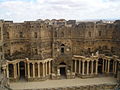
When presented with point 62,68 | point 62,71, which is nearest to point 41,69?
point 62,68

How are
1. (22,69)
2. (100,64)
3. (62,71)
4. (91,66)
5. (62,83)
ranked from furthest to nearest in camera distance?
(100,64) < (62,71) < (22,69) < (91,66) < (62,83)

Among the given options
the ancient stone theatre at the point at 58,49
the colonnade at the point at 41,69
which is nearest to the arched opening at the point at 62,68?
the ancient stone theatre at the point at 58,49

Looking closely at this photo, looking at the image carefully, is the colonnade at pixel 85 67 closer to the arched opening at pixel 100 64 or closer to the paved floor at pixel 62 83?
the paved floor at pixel 62 83

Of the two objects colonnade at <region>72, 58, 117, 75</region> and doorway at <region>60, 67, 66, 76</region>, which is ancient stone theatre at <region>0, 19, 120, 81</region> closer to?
colonnade at <region>72, 58, 117, 75</region>

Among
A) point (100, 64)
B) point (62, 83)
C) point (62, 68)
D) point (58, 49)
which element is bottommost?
point (62, 83)

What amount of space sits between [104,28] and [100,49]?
4666 millimetres

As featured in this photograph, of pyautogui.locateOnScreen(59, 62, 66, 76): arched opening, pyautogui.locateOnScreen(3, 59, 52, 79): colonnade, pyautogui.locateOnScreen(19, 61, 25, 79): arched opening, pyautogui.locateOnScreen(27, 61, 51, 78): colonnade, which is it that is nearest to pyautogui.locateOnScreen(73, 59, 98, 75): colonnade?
pyautogui.locateOnScreen(59, 62, 66, 76): arched opening

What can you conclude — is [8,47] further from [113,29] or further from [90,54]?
[113,29]

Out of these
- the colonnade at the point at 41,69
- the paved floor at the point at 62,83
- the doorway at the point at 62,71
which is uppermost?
the colonnade at the point at 41,69

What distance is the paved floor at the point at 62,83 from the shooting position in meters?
35.9

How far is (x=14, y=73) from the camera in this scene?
38.5 meters

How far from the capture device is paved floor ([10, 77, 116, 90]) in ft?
118

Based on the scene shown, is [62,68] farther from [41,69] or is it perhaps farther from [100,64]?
[100,64]

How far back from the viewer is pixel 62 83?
37.4 m
